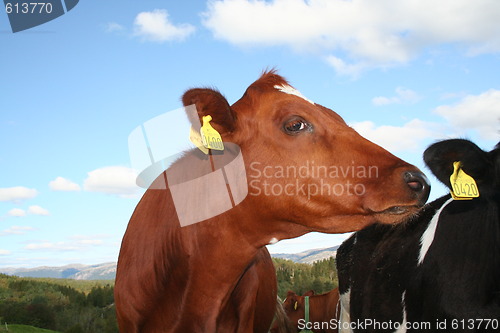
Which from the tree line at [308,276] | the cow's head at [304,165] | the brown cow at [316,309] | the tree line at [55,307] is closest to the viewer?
the cow's head at [304,165]

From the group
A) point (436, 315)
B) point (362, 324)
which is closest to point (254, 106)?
point (436, 315)

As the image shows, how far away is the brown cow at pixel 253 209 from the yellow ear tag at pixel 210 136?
10cm

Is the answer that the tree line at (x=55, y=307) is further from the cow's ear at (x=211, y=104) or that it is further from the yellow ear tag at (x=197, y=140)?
the cow's ear at (x=211, y=104)

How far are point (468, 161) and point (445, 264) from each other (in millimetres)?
981

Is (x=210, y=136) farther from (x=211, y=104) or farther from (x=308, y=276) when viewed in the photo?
(x=308, y=276)

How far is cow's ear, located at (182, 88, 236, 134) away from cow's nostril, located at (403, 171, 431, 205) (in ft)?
4.59

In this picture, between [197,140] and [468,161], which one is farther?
[468,161]

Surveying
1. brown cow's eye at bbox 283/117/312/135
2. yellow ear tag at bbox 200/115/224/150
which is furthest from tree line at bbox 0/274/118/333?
brown cow's eye at bbox 283/117/312/135

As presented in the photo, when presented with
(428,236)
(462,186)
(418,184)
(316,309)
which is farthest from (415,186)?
(316,309)

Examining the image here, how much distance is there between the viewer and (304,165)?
134 inches

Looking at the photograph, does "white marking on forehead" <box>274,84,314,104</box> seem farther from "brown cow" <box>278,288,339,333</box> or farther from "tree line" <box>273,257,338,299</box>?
"tree line" <box>273,257,338,299</box>

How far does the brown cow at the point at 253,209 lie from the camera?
3240 millimetres

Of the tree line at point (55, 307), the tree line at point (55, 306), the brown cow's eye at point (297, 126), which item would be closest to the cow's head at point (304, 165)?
the brown cow's eye at point (297, 126)

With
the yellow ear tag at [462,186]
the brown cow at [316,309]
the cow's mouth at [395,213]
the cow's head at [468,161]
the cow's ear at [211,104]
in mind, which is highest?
the cow's ear at [211,104]
